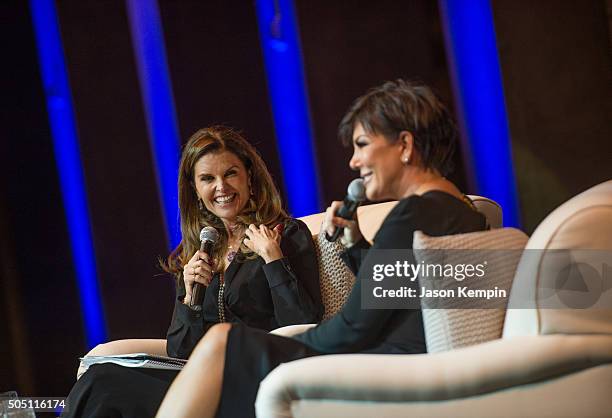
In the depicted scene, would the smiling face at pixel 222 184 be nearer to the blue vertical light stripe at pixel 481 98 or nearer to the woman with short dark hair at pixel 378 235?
the woman with short dark hair at pixel 378 235

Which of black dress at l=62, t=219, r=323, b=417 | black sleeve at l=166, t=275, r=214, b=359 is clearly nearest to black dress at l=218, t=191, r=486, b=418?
black dress at l=62, t=219, r=323, b=417

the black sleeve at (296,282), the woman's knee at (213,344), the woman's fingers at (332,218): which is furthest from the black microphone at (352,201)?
the black sleeve at (296,282)

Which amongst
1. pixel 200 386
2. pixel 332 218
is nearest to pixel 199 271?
pixel 332 218

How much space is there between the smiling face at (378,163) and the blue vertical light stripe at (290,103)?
211 centimetres

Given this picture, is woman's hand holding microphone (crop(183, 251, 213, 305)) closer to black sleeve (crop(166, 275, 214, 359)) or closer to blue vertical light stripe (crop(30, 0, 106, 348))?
black sleeve (crop(166, 275, 214, 359))

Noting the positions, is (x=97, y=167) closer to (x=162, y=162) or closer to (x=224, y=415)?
(x=162, y=162)

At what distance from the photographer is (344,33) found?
3.80m

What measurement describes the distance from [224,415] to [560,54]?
91.9 inches

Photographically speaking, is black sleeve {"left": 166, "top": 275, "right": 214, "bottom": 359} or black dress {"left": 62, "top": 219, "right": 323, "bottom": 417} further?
black sleeve {"left": 166, "top": 275, "right": 214, "bottom": 359}

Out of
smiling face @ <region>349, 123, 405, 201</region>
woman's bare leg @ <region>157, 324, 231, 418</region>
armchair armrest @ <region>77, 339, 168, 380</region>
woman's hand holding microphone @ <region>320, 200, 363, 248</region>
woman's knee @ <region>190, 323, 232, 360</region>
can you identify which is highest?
smiling face @ <region>349, 123, 405, 201</region>

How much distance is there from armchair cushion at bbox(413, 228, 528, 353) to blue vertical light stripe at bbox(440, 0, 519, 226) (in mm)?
1941

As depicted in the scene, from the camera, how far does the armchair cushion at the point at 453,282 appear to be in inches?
61.5

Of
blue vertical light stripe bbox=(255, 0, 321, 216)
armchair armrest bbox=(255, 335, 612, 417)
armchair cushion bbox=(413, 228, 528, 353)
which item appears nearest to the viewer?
armchair armrest bbox=(255, 335, 612, 417)

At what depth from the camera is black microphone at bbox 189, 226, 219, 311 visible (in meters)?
2.46
